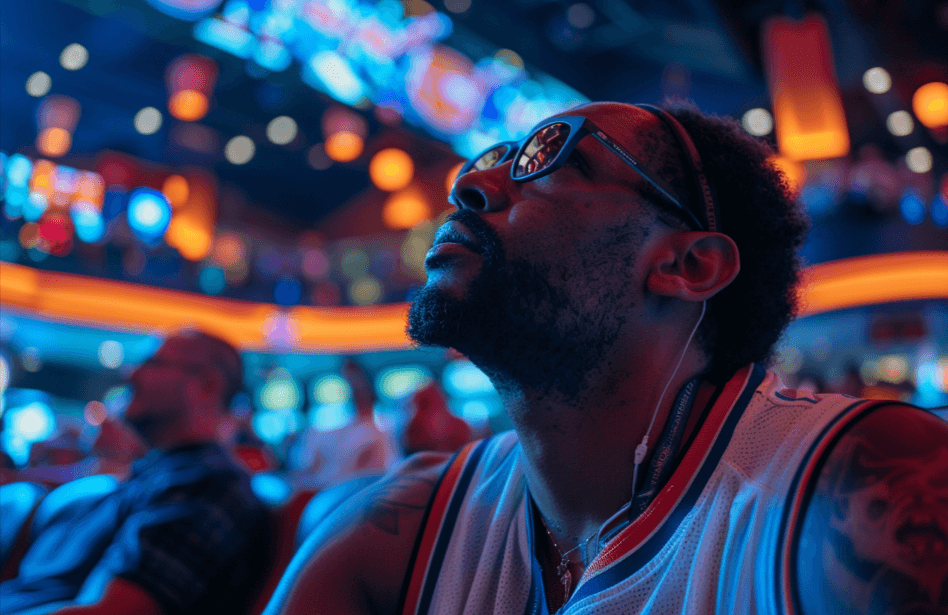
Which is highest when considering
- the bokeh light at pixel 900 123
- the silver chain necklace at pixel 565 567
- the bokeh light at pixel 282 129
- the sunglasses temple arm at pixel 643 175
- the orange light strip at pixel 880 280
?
the bokeh light at pixel 900 123

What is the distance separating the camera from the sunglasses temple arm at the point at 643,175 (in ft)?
4.06

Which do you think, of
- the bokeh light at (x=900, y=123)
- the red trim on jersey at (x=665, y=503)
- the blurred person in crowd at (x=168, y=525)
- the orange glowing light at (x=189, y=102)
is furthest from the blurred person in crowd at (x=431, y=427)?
the bokeh light at (x=900, y=123)

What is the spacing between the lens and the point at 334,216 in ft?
51.7

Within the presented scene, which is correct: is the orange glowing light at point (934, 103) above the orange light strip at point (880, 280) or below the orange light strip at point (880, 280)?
above

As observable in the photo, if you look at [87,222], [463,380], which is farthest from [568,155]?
[87,222]

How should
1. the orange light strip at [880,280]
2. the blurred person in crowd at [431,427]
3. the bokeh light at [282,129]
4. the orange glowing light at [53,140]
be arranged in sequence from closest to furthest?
the blurred person in crowd at [431,427]
the orange light strip at [880,280]
the orange glowing light at [53,140]
the bokeh light at [282,129]

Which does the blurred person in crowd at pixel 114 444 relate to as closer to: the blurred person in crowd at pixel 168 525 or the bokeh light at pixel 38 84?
the blurred person in crowd at pixel 168 525

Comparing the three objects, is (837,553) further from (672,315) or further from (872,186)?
(872,186)

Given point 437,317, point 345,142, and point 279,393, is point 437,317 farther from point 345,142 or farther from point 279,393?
point 279,393

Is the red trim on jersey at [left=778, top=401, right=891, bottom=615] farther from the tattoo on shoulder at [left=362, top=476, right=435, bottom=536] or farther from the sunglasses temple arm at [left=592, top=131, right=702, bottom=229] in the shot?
the tattoo on shoulder at [left=362, top=476, right=435, bottom=536]

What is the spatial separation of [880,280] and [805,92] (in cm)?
354

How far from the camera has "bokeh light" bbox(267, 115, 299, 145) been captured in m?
12.6

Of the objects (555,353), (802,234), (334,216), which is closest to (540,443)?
(555,353)

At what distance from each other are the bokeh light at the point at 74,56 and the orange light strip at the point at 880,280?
11.1 metres
